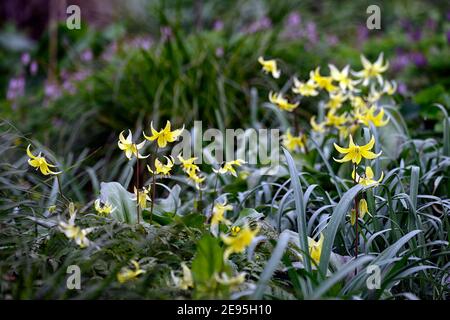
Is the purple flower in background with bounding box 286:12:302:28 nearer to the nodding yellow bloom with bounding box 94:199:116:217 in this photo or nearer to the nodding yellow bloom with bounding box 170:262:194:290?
the nodding yellow bloom with bounding box 94:199:116:217

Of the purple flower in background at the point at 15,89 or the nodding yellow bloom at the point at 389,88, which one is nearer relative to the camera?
the nodding yellow bloom at the point at 389,88

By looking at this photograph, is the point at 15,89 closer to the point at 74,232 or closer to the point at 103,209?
the point at 103,209

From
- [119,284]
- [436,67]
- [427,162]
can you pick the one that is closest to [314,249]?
[119,284]

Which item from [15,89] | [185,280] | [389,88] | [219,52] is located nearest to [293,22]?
[219,52]

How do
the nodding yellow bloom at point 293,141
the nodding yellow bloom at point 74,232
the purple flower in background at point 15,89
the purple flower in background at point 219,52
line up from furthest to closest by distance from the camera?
the purple flower in background at point 15,89
the purple flower in background at point 219,52
the nodding yellow bloom at point 293,141
the nodding yellow bloom at point 74,232

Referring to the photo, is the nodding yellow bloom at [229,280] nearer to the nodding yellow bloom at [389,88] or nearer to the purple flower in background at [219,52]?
the nodding yellow bloom at [389,88]

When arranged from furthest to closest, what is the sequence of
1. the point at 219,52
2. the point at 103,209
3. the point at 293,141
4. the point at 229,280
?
1. the point at 219,52
2. the point at 293,141
3. the point at 103,209
4. the point at 229,280

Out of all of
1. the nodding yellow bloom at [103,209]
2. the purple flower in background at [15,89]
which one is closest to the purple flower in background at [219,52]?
the purple flower in background at [15,89]

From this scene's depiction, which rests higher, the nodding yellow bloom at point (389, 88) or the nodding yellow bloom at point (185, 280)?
the nodding yellow bloom at point (389, 88)

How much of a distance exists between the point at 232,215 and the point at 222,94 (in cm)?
147

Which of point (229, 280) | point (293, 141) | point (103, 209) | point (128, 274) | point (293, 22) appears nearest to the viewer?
Answer: point (229, 280)

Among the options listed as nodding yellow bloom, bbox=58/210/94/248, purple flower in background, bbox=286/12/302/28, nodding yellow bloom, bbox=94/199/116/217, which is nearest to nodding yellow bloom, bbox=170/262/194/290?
nodding yellow bloom, bbox=58/210/94/248

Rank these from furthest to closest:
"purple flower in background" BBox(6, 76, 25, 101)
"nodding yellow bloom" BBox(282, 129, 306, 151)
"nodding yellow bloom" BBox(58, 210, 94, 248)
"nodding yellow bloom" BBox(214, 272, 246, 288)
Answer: "purple flower in background" BBox(6, 76, 25, 101), "nodding yellow bloom" BBox(282, 129, 306, 151), "nodding yellow bloom" BBox(58, 210, 94, 248), "nodding yellow bloom" BBox(214, 272, 246, 288)
